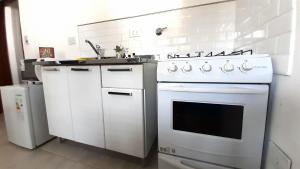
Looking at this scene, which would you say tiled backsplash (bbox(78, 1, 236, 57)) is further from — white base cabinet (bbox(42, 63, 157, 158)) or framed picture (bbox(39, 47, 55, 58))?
framed picture (bbox(39, 47, 55, 58))

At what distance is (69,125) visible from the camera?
1.46m

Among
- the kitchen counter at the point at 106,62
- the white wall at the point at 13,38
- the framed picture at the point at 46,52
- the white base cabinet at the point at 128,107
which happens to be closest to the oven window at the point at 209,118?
the white base cabinet at the point at 128,107

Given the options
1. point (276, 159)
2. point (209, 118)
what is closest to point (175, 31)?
point (209, 118)

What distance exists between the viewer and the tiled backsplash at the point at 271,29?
65 cm

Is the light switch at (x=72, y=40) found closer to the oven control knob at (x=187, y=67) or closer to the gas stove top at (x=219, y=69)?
the gas stove top at (x=219, y=69)

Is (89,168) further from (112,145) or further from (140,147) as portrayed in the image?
(140,147)

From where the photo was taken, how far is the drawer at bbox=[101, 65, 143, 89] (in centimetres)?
109

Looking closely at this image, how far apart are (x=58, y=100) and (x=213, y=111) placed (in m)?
1.41

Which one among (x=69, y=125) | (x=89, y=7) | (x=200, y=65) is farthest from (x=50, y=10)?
(x=200, y=65)

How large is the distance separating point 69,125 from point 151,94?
88 cm

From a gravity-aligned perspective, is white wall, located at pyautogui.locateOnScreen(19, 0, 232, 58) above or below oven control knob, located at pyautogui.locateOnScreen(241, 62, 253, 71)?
above

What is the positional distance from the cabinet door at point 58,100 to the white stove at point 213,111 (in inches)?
38.5

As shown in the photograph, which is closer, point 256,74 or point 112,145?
point 256,74

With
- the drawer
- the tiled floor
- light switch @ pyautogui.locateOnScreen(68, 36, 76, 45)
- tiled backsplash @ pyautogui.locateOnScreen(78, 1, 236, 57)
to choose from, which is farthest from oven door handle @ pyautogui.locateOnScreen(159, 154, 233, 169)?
light switch @ pyautogui.locateOnScreen(68, 36, 76, 45)
